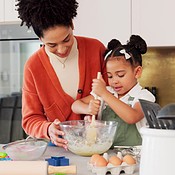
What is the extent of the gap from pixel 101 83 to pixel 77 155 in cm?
24

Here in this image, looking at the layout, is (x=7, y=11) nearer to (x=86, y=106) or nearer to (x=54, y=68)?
(x=54, y=68)

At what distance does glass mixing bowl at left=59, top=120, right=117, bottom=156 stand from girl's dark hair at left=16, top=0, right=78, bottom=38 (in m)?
0.33

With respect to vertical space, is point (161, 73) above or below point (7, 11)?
below

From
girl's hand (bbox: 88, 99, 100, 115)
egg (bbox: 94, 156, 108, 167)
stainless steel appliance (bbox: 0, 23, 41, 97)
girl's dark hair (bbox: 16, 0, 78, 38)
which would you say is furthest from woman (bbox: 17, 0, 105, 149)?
stainless steel appliance (bbox: 0, 23, 41, 97)

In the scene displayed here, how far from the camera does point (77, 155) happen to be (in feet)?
3.87

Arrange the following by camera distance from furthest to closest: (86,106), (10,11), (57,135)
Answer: (10,11) → (86,106) → (57,135)

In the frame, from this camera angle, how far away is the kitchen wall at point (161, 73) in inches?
106

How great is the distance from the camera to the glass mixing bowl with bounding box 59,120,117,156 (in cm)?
114

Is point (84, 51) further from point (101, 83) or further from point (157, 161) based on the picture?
point (157, 161)

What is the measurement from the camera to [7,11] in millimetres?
2602

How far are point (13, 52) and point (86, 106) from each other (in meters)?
1.41

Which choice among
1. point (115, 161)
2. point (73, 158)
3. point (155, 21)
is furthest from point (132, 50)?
point (155, 21)

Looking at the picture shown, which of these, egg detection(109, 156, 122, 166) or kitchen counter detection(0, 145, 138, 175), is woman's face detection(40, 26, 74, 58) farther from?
egg detection(109, 156, 122, 166)

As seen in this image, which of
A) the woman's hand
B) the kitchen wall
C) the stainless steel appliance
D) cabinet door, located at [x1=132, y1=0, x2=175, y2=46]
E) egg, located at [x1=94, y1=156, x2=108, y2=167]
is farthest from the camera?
the kitchen wall
